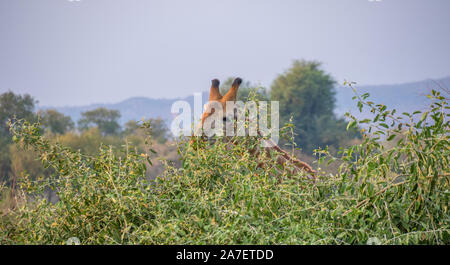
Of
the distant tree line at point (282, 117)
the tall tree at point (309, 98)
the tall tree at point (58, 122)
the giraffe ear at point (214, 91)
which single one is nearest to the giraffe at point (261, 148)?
the giraffe ear at point (214, 91)

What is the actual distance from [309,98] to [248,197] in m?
15.8

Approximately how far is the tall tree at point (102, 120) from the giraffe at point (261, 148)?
1393 cm

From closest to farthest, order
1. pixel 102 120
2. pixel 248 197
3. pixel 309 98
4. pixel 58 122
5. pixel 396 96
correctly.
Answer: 1. pixel 248 197
2. pixel 58 122
3. pixel 396 96
4. pixel 102 120
5. pixel 309 98

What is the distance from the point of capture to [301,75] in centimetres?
1758

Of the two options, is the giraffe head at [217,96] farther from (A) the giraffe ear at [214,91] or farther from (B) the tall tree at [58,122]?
(B) the tall tree at [58,122]

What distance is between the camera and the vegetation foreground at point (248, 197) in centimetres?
138

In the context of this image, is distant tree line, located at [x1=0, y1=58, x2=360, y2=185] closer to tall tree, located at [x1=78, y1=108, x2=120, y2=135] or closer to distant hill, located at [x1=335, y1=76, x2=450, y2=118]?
tall tree, located at [x1=78, y1=108, x2=120, y2=135]

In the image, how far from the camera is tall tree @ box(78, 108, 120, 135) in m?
15.8

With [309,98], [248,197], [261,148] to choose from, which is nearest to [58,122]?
[309,98]

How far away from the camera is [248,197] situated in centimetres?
148

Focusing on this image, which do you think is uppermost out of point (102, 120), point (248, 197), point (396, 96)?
point (396, 96)

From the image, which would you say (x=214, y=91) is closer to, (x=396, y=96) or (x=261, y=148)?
(x=261, y=148)
